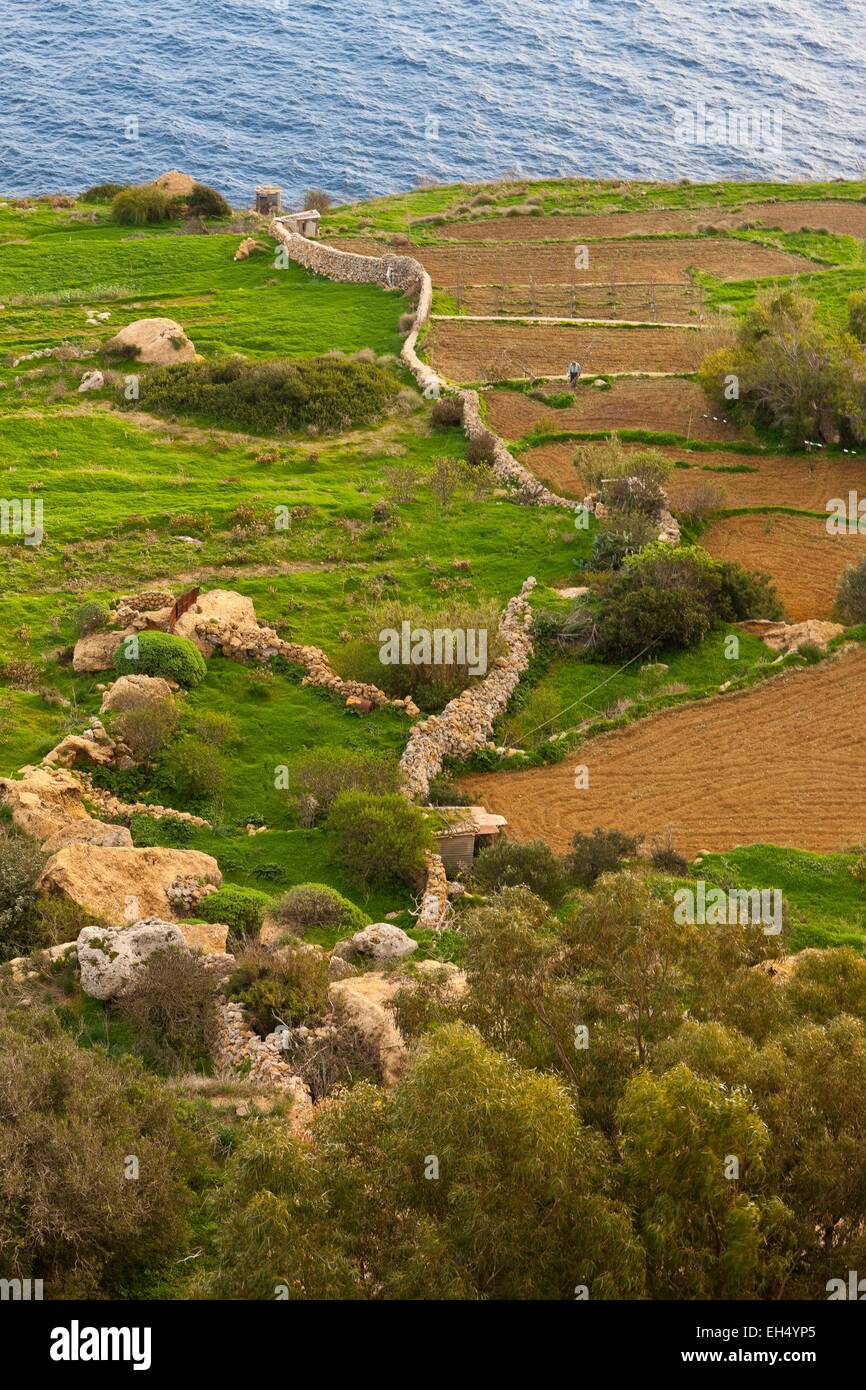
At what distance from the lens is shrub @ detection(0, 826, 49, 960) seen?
2144cm

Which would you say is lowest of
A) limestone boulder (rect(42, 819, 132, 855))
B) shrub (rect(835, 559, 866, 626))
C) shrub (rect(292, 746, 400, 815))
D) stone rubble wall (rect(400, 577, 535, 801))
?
limestone boulder (rect(42, 819, 132, 855))

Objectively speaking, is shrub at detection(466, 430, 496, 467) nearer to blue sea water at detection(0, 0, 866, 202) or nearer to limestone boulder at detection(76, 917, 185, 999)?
limestone boulder at detection(76, 917, 185, 999)

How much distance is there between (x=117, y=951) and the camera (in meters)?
20.1

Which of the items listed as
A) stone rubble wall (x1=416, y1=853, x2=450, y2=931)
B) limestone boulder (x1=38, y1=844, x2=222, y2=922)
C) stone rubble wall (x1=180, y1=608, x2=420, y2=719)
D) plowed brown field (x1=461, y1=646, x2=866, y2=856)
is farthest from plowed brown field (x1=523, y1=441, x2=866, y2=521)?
limestone boulder (x1=38, y1=844, x2=222, y2=922)

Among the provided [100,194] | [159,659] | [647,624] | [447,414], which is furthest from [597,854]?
[100,194]

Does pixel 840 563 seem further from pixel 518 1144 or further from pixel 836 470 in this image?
pixel 518 1144

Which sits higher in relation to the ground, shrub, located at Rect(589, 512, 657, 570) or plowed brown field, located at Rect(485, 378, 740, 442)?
plowed brown field, located at Rect(485, 378, 740, 442)

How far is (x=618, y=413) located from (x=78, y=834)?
29.9m

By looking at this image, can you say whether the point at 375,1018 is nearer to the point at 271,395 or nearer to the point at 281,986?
the point at 281,986

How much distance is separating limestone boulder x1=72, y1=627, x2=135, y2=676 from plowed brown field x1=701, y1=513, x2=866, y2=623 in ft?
56.0

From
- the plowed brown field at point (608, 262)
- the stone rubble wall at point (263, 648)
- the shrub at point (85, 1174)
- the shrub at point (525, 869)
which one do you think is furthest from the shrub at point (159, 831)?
the plowed brown field at point (608, 262)

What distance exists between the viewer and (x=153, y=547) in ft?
126

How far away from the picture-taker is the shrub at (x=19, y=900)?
70.3 ft

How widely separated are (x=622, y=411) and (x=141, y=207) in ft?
111
